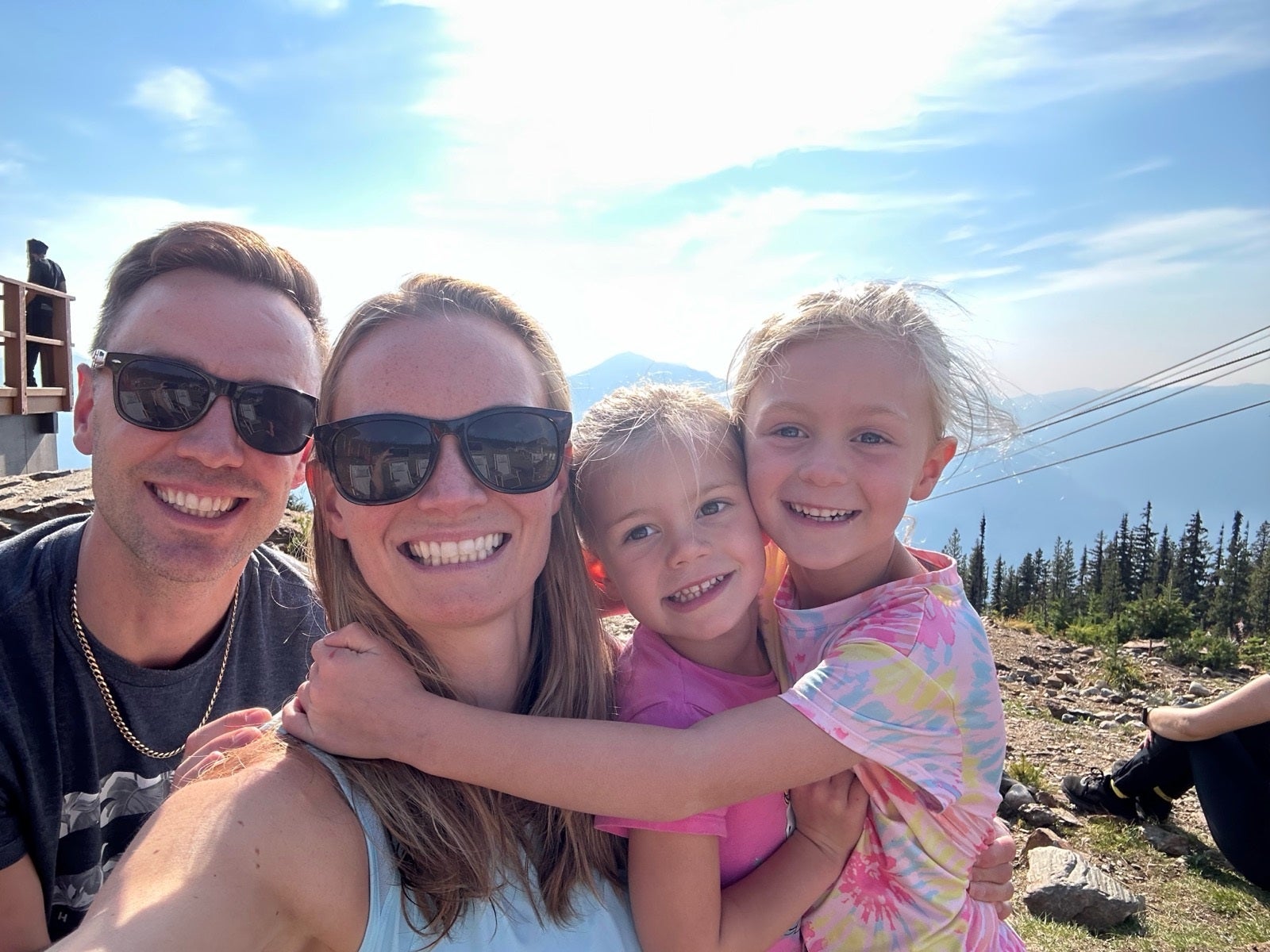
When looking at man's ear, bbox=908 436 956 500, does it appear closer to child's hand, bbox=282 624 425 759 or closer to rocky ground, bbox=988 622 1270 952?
child's hand, bbox=282 624 425 759

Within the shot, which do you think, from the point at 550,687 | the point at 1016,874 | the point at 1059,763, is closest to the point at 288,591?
the point at 550,687

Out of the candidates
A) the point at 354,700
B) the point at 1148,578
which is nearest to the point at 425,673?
the point at 354,700

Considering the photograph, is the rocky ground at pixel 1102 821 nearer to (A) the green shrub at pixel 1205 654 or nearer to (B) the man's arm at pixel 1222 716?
(B) the man's arm at pixel 1222 716

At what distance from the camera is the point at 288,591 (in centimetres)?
353

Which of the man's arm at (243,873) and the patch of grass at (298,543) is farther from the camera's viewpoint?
the patch of grass at (298,543)

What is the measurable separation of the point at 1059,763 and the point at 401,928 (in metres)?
8.28

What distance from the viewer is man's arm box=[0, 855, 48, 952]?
2.34 metres

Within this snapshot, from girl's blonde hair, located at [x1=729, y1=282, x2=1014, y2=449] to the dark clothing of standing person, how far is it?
12.0 meters

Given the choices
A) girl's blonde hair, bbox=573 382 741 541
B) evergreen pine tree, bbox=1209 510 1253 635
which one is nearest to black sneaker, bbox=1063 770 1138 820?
girl's blonde hair, bbox=573 382 741 541

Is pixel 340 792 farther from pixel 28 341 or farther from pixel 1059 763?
pixel 28 341

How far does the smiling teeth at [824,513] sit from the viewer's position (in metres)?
2.40

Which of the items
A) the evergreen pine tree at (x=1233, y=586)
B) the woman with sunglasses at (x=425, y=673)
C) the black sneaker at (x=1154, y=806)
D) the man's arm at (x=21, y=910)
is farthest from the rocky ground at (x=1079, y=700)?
the evergreen pine tree at (x=1233, y=586)

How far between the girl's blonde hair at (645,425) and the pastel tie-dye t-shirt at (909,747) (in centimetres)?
64

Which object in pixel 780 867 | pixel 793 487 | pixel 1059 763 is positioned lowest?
pixel 1059 763
